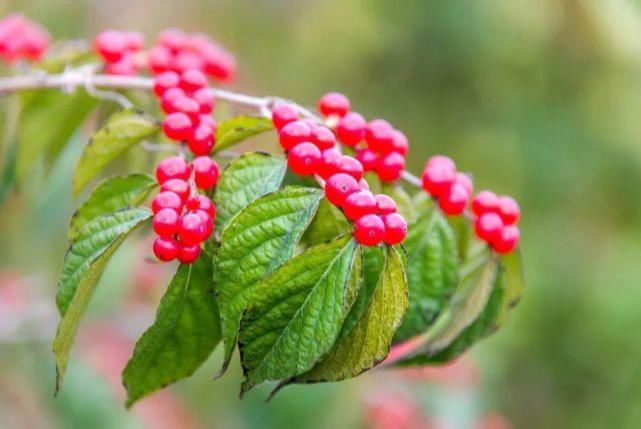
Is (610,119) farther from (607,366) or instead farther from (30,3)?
(30,3)

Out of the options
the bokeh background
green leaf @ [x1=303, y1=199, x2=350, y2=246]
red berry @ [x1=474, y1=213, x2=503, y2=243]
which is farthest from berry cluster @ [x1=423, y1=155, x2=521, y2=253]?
the bokeh background

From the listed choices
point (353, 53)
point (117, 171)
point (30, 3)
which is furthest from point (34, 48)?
point (353, 53)

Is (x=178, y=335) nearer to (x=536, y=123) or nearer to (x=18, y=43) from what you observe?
(x=18, y=43)

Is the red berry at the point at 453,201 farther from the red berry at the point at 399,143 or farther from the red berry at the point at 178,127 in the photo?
the red berry at the point at 178,127

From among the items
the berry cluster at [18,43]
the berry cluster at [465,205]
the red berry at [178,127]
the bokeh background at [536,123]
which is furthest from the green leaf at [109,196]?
the bokeh background at [536,123]

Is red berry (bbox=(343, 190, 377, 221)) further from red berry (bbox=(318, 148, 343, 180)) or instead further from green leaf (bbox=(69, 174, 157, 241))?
green leaf (bbox=(69, 174, 157, 241))

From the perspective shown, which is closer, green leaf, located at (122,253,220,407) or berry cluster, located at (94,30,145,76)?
green leaf, located at (122,253,220,407)
